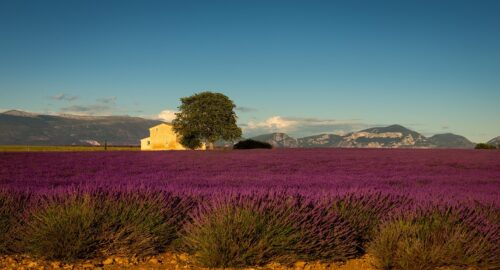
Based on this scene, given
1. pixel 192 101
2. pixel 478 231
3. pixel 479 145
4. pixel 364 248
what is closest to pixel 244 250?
pixel 364 248

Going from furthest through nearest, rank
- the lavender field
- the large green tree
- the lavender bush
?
the large green tree, the lavender field, the lavender bush

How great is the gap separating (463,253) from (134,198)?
157 inches

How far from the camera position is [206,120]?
2098 inches

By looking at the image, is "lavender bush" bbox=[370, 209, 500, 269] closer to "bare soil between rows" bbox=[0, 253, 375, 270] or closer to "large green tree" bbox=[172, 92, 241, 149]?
"bare soil between rows" bbox=[0, 253, 375, 270]

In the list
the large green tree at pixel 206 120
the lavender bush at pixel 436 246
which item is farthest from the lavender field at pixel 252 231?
the large green tree at pixel 206 120

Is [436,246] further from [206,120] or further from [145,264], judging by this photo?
[206,120]

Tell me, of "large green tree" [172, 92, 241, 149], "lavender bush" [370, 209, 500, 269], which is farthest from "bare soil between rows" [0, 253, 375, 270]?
"large green tree" [172, 92, 241, 149]

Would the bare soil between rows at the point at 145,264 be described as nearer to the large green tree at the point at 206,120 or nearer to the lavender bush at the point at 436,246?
the lavender bush at the point at 436,246

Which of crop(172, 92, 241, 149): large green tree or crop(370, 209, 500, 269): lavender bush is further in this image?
crop(172, 92, 241, 149): large green tree

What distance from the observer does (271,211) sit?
5.29 m

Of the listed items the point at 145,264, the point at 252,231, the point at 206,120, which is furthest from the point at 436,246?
the point at 206,120

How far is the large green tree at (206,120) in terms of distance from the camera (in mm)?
53625

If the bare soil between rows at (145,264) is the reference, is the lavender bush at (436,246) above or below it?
above

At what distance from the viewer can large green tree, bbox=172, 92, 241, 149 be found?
5362cm
